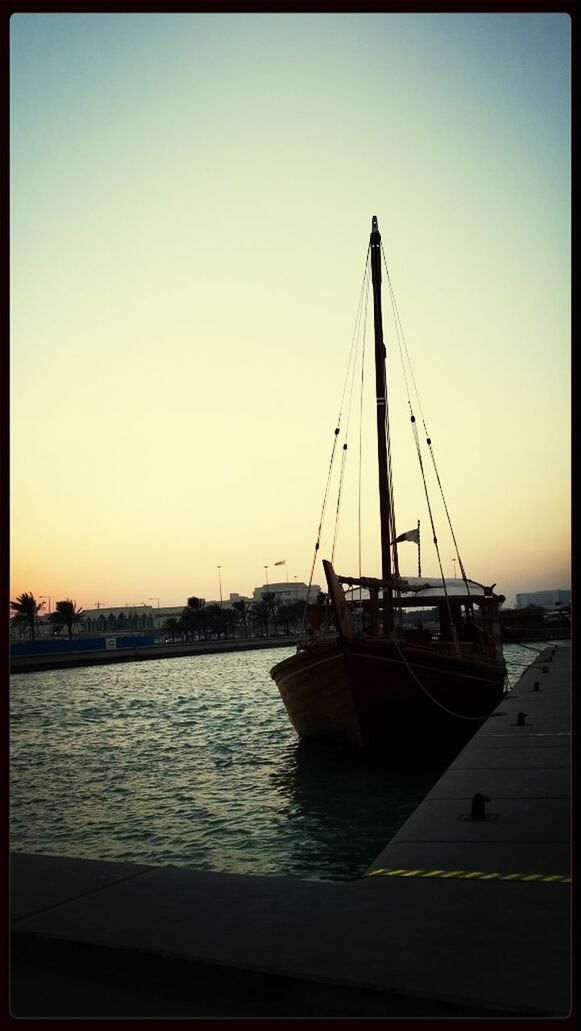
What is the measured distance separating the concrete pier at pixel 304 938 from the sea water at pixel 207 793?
459 cm

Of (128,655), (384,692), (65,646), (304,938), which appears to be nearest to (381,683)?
(384,692)

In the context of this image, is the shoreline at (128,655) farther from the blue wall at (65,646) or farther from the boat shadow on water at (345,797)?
the boat shadow on water at (345,797)

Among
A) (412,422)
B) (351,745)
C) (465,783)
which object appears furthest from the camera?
(412,422)

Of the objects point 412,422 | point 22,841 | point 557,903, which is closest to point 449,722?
point 22,841

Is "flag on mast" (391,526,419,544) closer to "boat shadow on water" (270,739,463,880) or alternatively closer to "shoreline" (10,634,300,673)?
"boat shadow on water" (270,739,463,880)

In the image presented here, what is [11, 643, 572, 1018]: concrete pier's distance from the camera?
451 centimetres

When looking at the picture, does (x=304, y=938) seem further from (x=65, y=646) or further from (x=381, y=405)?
(x=65, y=646)

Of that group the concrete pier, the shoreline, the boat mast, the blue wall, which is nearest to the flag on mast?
the boat mast

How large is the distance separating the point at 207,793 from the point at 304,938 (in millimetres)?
13317

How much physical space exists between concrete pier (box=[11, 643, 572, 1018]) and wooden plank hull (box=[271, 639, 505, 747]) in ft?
37.1

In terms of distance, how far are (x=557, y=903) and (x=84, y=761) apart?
20.1 metres

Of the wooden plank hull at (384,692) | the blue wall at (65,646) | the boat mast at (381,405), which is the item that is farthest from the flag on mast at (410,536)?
the blue wall at (65,646)
